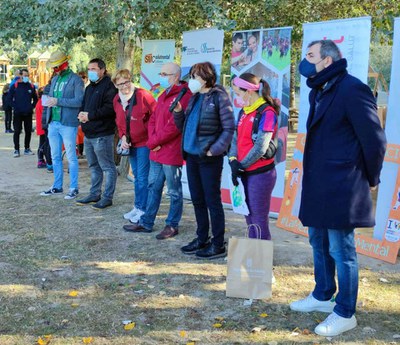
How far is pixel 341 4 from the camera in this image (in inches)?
425

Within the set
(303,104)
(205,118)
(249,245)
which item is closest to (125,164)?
(303,104)

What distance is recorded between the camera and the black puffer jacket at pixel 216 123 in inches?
198

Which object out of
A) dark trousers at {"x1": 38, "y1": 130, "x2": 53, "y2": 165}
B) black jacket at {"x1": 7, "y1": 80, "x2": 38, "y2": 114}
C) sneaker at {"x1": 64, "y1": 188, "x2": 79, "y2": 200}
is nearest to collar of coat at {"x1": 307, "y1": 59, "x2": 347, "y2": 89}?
sneaker at {"x1": 64, "y1": 188, "x2": 79, "y2": 200}

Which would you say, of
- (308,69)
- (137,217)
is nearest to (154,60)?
(137,217)

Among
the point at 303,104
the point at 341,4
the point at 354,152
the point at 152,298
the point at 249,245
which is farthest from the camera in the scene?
the point at 341,4

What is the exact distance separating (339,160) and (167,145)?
8.20 ft

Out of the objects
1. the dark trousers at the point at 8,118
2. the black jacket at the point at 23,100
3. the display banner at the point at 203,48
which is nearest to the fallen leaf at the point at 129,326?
the display banner at the point at 203,48

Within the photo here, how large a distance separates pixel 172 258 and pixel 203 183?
807 millimetres

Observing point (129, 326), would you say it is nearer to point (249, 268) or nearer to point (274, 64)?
point (249, 268)

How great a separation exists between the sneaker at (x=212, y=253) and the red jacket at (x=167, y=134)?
3.03 ft

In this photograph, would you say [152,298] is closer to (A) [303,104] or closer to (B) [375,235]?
(B) [375,235]

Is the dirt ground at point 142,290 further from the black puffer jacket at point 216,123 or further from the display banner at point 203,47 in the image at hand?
the display banner at point 203,47

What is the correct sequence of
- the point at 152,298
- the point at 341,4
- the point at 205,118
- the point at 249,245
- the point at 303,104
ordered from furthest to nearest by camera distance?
the point at 341,4 → the point at 303,104 → the point at 205,118 → the point at 152,298 → the point at 249,245

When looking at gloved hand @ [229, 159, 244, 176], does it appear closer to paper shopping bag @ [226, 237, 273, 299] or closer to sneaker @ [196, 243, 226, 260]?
paper shopping bag @ [226, 237, 273, 299]
